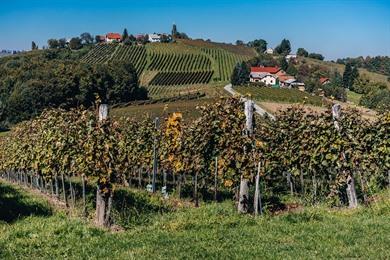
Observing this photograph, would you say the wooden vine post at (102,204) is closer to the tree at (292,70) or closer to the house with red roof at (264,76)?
the house with red roof at (264,76)

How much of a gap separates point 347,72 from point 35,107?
88003mm

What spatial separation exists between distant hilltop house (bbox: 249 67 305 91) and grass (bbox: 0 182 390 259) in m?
126

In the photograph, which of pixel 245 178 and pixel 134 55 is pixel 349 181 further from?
pixel 134 55

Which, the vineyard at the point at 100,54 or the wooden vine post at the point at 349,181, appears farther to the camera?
the vineyard at the point at 100,54

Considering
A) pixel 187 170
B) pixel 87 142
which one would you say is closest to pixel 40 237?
pixel 87 142

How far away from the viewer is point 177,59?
502 ft

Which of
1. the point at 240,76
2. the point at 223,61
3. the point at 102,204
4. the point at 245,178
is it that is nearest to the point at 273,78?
the point at 223,61

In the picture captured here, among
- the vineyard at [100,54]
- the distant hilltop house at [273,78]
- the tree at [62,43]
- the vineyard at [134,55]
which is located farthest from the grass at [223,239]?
the tree at [62,43]

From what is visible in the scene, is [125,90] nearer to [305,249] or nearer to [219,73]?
[219,73]

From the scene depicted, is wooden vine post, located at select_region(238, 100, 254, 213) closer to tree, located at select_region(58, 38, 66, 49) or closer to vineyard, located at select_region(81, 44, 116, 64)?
vineyard, located at select_region(81, 44, 116, 64)

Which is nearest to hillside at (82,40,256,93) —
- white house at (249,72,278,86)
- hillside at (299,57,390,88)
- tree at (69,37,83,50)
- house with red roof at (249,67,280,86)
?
house with red roof at (249,67,280,86)

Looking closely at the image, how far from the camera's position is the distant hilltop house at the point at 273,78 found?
13934cm

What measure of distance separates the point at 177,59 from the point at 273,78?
28.3 meters

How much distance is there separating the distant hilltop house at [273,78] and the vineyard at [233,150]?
381 feet
